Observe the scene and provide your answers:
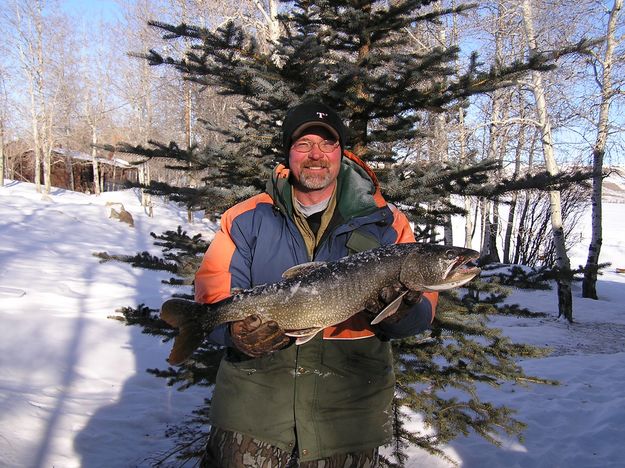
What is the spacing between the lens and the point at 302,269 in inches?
88.4

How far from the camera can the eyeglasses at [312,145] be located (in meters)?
2.59

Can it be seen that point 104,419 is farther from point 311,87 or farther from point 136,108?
point 136,108

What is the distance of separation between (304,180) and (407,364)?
7.35 ft

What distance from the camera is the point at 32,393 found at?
5375 millimetres

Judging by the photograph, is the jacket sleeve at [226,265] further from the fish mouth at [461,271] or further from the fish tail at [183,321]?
the fish mouth at [461,271]

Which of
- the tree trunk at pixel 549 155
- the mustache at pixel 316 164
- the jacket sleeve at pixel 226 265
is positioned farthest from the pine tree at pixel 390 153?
the tree trunk at pixel 549 155

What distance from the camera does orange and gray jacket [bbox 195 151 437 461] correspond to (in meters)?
2.27

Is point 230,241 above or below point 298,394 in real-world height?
above

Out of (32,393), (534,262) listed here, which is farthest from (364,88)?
(534,262)

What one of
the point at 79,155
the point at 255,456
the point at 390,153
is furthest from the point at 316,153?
the point at 79,155

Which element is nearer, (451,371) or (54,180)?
(451,371)

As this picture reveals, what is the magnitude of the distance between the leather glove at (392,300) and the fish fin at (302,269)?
0.30 metres

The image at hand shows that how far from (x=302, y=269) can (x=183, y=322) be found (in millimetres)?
654

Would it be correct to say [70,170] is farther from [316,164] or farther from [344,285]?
[344,285]
